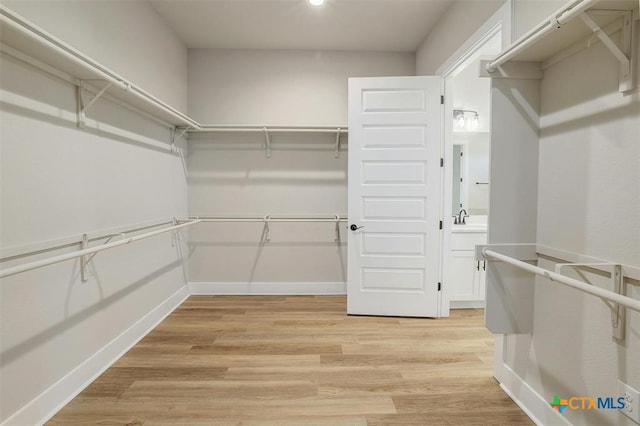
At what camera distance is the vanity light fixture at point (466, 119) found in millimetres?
3492

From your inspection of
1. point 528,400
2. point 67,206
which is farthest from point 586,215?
point 67,206

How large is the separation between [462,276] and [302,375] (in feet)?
6.03

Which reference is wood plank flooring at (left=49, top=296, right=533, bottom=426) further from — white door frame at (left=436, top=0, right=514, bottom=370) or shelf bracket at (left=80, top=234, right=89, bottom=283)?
shelf bracket at (left=80, top=234, right=89, bottom=283)

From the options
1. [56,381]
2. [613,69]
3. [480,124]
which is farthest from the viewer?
[480,124]

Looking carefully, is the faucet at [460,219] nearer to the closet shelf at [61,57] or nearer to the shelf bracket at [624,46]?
the shelf bracket at [624,46]

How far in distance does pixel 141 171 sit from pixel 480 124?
3.19 metres

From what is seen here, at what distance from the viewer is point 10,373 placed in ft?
4.71

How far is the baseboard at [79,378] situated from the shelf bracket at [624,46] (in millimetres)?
2676

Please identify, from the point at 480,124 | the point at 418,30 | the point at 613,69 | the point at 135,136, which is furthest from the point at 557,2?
the point at 135,136

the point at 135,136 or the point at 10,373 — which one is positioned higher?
the point at 135,136

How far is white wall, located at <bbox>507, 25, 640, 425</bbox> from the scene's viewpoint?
1174 mm

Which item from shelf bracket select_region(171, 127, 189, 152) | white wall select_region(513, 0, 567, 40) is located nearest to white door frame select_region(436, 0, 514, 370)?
white wall select_region(513, 0, 567, 40)

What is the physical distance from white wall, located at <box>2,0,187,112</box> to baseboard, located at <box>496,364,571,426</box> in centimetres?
294

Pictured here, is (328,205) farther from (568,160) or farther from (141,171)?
(568,160)
